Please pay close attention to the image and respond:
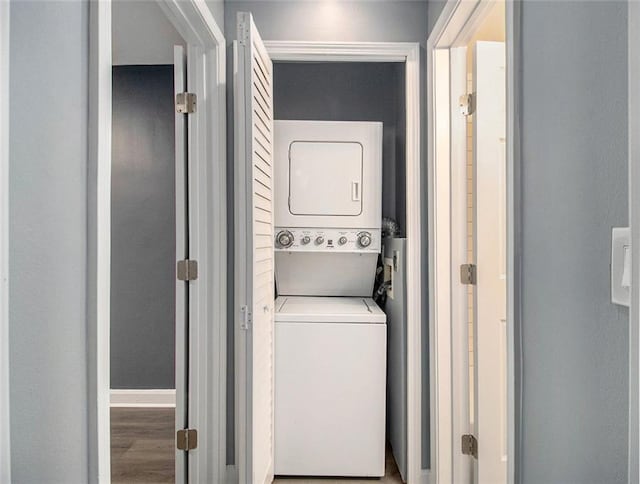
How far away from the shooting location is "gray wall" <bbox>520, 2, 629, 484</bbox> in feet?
2.87

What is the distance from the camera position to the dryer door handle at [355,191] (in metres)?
2.65

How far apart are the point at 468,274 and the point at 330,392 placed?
883 mm

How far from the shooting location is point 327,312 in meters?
2.44

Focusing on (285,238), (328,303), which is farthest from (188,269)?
(328,303)

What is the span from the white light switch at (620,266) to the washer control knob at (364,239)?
181 centimetres

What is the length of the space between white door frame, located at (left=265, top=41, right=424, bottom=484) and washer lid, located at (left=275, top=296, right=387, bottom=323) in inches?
7.6

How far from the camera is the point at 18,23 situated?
33.9 inches

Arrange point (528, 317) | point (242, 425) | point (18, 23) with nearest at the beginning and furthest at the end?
point (18, 23) → point (528, 317) → point (242, 425)

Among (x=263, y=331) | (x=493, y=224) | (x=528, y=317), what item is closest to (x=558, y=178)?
(x=528, y=317)

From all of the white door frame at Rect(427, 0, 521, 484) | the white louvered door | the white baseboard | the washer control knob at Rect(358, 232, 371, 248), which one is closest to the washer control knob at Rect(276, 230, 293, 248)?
the washer control knob at Rect(358, 232, 371, 248)

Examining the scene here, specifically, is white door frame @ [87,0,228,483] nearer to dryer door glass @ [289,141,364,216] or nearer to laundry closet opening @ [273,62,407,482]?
laundry closet opening @ [273,62,407,482]

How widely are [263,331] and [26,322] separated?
126 centimetres

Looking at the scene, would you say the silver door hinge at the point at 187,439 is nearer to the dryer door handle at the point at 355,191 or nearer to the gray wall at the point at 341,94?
the dryer door handle at the point at 355,191

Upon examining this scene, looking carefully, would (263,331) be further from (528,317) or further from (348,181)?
(528,317)
